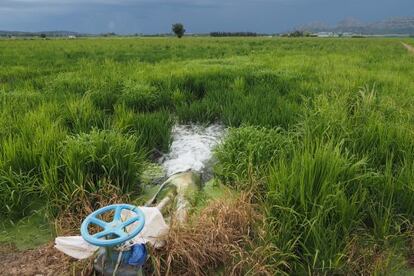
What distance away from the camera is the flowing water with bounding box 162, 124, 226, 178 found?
4371mm

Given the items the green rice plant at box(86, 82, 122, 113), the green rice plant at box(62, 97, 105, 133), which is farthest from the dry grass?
the green rice plant at box(86, 82, 122, 113)

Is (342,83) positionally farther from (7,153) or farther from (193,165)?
(7,153)

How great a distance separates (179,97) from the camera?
6.77 m

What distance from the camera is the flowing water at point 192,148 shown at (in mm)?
4371

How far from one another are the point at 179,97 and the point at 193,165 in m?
2.63

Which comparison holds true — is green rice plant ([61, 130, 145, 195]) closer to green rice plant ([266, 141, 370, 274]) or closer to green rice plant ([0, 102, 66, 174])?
green rice plant ([0, 102, 66, 174])

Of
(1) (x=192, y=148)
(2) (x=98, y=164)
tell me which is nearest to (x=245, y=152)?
(1) (x=192, y=148)

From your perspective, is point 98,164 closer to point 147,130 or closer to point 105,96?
point 147,130

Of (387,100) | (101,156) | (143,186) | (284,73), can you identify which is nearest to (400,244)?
(143,186)

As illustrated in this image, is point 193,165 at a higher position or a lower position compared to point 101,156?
lower

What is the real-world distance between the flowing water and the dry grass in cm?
137

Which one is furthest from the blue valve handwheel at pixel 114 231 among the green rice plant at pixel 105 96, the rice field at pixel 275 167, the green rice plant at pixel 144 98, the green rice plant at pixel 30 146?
the green rice plant at pixel 144 98

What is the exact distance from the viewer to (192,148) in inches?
192

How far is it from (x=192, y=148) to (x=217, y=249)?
226 cm
